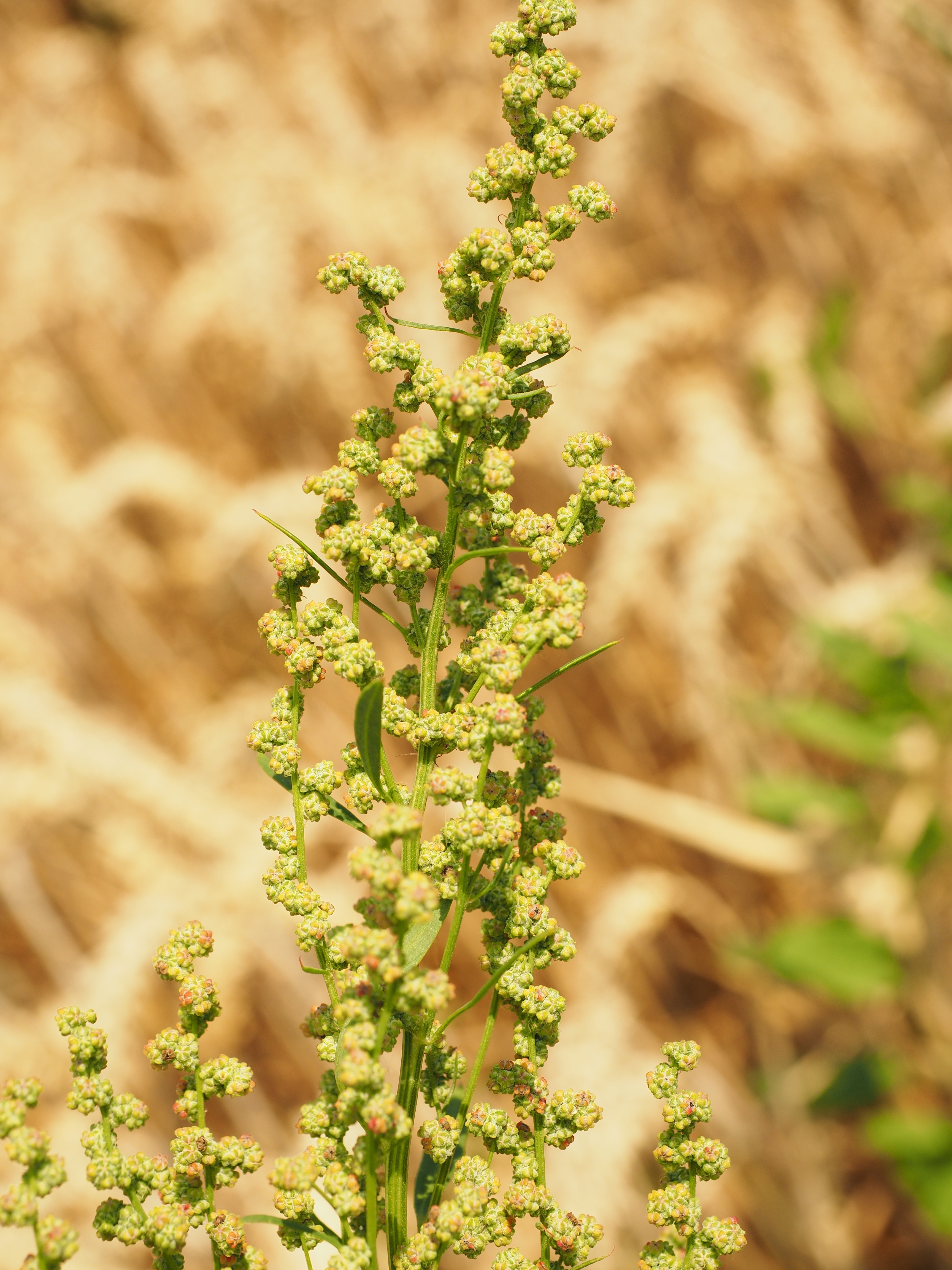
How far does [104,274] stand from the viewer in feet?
10.3

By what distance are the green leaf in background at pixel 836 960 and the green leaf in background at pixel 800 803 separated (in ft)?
0.82

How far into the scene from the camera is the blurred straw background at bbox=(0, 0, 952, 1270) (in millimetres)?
2051

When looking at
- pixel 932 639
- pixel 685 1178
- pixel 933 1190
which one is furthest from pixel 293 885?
→ pixel 933 1190

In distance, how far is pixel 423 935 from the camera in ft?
1.86

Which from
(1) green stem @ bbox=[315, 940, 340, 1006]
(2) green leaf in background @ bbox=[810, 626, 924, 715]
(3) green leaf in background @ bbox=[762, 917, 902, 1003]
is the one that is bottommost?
(1) green stem @ bbox=[315, 940, 340, 1006]

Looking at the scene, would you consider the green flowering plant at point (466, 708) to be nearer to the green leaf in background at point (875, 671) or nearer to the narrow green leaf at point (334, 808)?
the narrow green leaf at point (334, 808)

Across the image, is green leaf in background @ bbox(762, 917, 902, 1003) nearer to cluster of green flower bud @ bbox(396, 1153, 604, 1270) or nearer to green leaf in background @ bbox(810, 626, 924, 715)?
green leaf in background @ bbox(810, 626, 924, 715)

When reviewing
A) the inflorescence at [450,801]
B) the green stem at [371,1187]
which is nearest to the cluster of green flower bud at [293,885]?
the inflorescence at [450,801]

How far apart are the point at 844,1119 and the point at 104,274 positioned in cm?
Result: 330

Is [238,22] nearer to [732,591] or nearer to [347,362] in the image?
[347,362]

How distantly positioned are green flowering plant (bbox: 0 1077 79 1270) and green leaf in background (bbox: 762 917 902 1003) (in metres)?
1.72

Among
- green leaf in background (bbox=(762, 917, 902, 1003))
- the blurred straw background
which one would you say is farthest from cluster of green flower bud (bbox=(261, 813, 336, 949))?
green leaf in background (bbox=(762, 917, 902, 1003))

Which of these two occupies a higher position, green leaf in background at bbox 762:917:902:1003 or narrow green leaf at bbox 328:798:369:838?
green leaf in background at bbox 762:917:902:1003

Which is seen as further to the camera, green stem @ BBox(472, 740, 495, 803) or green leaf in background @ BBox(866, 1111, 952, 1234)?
green leaf in background @ BBox(866, 1111, 952, 1234)
